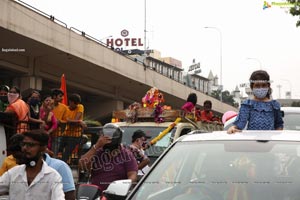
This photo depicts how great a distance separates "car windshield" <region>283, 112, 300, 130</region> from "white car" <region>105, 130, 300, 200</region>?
3.42 meters

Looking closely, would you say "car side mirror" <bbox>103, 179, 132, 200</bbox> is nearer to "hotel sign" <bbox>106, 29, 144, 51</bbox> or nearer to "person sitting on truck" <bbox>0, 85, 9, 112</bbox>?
"person sitting on truck" <bbox>0, 85, 9, 112</bbox>

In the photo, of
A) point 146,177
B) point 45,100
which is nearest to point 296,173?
point 146,177

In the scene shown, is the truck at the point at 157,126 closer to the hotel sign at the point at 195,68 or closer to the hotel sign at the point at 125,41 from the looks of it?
the hotel sign at the point at 125,41

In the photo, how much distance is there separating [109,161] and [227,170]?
6.78ft

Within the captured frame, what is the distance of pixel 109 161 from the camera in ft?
20.2

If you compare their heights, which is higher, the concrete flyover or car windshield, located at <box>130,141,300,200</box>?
the concrete flyover

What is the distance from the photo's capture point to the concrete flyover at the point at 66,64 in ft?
81.8

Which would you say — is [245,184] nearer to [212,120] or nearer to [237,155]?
[237,155]

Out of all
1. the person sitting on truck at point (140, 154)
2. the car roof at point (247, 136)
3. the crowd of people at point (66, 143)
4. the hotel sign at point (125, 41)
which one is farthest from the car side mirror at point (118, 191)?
the hotel sign at point (125, 41)

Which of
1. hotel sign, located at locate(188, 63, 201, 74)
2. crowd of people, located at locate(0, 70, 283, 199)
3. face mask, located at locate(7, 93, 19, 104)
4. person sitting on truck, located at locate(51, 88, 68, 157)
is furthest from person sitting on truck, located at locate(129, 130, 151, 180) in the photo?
hotel sign, located at locate(188, 63, 201, 74)


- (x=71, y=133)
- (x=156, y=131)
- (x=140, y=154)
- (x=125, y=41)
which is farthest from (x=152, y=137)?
(x=125, y=41)

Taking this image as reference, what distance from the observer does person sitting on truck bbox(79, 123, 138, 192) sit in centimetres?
614

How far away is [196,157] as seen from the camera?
15.3 ft

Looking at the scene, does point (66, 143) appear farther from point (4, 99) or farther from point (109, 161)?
point (109, 161)
